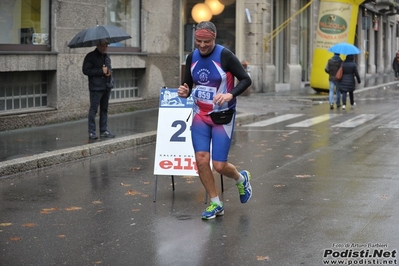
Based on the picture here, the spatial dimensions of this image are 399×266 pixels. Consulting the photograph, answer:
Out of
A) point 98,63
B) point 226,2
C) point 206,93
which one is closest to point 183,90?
point 206,93

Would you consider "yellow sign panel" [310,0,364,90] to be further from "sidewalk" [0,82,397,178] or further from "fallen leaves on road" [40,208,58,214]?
"fallen leaves on road" [40,208,58,214]

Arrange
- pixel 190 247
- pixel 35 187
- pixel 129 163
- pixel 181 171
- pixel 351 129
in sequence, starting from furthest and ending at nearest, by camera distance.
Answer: pixel 351 129, pixel 129 163, pixel 35 187, pixel 181 171, pixel 190 247

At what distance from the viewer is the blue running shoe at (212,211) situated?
7.84 m

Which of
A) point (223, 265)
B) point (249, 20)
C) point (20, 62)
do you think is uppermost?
point (249, 20)

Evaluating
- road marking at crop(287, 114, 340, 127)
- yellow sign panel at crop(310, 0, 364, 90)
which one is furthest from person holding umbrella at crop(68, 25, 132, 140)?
yellow sign panel at crop(310, 0, 364, 90)

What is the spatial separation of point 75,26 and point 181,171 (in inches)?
362

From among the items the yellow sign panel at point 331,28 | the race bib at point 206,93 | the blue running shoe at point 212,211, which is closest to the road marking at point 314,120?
the yellow sign panel at point 331,28

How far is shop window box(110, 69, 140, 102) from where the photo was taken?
781 inches

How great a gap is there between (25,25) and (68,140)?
12.0ft

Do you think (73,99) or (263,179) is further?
(73,99)

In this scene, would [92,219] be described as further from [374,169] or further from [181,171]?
[374,169]

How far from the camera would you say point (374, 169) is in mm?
11008

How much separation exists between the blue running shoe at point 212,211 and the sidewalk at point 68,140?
3979mm

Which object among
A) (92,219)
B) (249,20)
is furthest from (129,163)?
(249,20)
